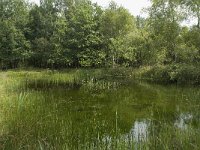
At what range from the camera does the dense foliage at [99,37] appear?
28.6 metres

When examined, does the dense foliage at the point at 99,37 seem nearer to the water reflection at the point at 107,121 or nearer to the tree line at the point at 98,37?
the tree line at the point at 98,37

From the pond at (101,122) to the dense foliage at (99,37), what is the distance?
40.2ft

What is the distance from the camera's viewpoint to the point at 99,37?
127ft

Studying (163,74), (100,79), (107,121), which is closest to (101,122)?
(107,121)

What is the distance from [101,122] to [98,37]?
28669 mm

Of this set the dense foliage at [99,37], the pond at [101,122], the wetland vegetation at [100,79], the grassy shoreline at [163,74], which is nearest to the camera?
the pond at [101,122]

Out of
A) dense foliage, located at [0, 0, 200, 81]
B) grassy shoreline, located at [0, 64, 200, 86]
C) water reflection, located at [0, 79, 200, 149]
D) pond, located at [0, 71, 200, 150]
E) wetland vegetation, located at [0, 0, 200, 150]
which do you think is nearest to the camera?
pond, located at [0, 71, 200, 150]

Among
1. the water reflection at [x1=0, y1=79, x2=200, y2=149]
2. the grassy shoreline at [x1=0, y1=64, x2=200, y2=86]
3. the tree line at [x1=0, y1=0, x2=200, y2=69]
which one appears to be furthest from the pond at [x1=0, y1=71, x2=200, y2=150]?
the tree line at [x1=0, y1=0, x2=200, y2=69]

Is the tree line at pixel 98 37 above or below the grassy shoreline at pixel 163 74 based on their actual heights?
above

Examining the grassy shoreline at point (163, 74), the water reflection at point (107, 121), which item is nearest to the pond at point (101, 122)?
the water reflection at point (107, 121)

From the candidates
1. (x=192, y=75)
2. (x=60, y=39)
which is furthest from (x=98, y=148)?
(x=60, y=39)

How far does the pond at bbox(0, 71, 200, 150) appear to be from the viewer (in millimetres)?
7082

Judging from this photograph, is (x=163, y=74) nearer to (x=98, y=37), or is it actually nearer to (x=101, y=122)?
(x=98, y=37)

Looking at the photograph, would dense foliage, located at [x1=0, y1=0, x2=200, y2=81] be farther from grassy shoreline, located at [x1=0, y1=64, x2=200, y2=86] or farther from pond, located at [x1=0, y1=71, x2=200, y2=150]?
pond, located at [x1=0, y1=71, x2=200, y2=150]
